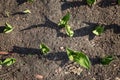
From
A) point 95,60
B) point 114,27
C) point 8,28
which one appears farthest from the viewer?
point 8,28

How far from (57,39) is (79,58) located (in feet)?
1.34

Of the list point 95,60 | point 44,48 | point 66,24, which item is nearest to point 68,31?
point 66,24

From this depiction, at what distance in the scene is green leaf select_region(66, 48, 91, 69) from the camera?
2455 millimetres

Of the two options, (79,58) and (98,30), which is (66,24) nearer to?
(98,30)

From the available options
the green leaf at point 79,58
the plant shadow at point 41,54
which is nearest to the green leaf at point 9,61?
the plant shadow at point 41,54

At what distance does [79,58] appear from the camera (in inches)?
98.6

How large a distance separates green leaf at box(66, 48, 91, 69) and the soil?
12 centimetres

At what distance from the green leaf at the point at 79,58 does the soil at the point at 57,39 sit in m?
0.12

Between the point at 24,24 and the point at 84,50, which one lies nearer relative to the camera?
the point at 84,50

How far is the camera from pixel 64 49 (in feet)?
8.96

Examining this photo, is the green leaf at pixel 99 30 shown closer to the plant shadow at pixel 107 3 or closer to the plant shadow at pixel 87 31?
the plant shadow at pixel 87 31

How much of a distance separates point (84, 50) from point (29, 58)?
2.01 feet

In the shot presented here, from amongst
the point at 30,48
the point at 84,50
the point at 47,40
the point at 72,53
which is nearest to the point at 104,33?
the point at 84,50

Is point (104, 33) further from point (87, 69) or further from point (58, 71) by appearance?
point (58, 71)
